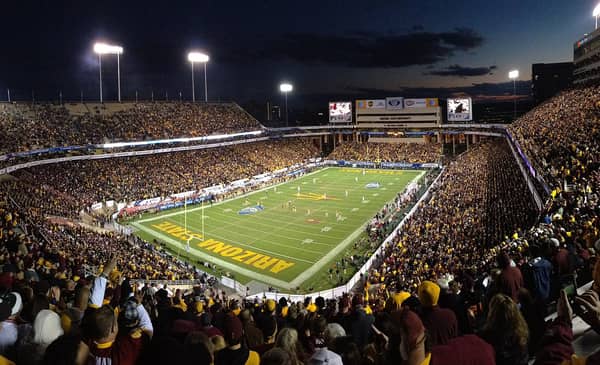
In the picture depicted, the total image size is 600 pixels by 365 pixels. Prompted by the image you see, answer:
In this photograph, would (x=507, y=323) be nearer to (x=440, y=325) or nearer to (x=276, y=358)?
(x=440, y=325)

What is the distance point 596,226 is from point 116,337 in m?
9.97

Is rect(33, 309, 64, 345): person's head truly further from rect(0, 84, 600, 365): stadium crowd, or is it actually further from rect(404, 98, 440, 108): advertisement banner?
rect(404, 98, 440, 108): advertisement banner

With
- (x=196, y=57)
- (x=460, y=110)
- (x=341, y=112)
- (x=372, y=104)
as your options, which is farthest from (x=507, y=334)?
(x=372, y=104)

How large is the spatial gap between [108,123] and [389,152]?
151ft

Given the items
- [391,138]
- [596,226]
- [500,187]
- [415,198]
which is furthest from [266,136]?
[596,226]

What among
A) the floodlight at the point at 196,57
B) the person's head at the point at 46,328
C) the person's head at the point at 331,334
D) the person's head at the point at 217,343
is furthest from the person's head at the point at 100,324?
the floodlight at the point at 196,57

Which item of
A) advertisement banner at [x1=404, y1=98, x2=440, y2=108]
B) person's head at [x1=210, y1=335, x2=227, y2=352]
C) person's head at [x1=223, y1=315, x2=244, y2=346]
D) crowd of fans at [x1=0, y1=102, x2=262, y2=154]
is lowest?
person's head at [x1=223, y1=315, x2=244, y2=346]

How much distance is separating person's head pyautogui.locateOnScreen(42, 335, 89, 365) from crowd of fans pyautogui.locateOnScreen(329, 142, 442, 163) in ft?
220

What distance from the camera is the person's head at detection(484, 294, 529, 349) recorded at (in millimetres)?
3193

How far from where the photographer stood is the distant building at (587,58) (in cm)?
4709

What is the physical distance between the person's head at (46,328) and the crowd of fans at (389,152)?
66.5 m

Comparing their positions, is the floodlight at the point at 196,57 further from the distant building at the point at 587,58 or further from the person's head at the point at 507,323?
the person's head at the point at 507,323

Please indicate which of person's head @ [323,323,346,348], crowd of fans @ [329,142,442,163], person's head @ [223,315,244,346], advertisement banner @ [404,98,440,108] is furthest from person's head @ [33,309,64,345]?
advertisement banner @ [404,98,440,108]

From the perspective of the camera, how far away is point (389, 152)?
73438 millimetres
